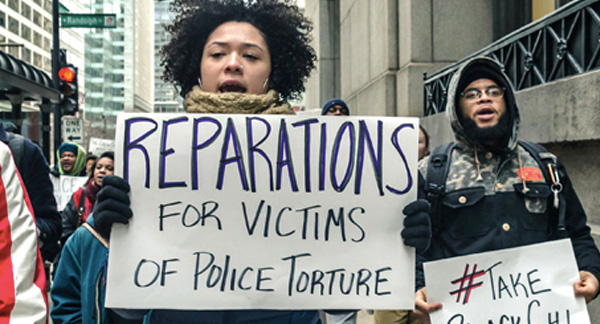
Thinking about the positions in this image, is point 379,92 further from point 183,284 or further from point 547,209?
point 183,284

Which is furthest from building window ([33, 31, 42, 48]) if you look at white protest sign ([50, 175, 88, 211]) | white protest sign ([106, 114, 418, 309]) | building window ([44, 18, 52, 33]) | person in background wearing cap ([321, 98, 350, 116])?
white protest sign ([106, 114, 418, 309])

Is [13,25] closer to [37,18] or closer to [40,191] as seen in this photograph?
[37,18]

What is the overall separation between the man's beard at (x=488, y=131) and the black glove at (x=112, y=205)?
66.3 inches

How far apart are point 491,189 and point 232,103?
138 centimetres

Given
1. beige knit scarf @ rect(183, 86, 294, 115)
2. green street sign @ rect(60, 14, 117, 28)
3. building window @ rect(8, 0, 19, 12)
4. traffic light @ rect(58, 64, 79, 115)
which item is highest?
building window @ rect(8, 0, 19, 12)

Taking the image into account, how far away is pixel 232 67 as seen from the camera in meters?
2.22

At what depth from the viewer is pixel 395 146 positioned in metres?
2.24

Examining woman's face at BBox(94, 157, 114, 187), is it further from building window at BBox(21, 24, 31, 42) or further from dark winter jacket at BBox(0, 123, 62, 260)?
building window at BBox(21, 24, 31, 42)

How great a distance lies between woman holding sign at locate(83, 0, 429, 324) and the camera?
2160 mm

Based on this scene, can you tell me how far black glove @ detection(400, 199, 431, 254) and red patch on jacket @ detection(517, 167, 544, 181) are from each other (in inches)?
37.5

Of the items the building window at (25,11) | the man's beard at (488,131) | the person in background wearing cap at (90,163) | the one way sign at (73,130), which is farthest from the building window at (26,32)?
the man's beard at (488,131)

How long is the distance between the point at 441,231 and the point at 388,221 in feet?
2.76

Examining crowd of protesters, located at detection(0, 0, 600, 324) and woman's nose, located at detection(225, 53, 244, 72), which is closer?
crowd of protesters, located at detection(0, 0, 600, 324)

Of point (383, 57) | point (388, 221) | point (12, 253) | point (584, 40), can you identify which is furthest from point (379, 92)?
point (12, 253)
